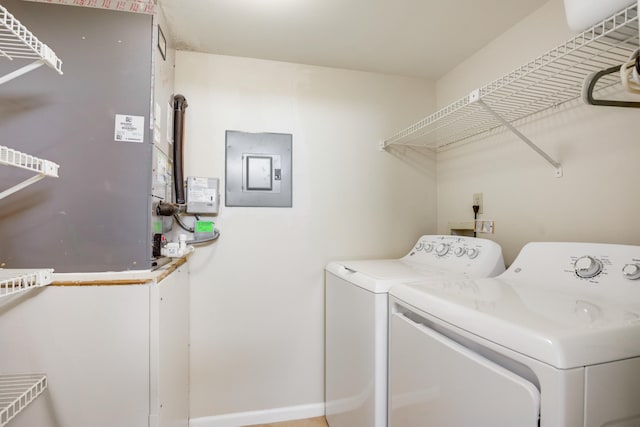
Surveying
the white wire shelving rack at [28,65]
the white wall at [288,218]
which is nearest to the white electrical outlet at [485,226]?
the white wall at [288,218]

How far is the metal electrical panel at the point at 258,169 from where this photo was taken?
1.78m

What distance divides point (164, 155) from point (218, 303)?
0.88 meters

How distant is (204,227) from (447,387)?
1.39 meters

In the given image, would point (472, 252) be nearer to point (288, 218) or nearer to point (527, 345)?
point (527, 345)

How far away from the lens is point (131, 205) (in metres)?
1.14

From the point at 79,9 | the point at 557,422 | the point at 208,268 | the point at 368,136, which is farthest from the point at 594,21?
the point at 208,268

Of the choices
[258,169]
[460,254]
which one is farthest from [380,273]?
[258,169]

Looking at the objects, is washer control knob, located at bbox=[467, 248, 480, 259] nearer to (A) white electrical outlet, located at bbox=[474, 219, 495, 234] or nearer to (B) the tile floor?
(A) white electrical outlet, located at bbox=[474, 219, 495, 234]

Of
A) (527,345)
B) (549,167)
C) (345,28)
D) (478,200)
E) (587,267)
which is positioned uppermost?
(345,28)

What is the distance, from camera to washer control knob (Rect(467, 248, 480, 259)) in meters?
1.43

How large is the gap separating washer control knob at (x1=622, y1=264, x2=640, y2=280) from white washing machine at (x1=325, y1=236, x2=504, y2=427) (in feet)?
1.58

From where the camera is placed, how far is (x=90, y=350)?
100cm

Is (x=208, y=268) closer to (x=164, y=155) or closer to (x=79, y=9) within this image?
(x=164, y=155)

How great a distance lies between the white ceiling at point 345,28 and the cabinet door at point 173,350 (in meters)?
1.24
